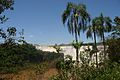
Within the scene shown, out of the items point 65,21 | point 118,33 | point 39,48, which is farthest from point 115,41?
point 39,48

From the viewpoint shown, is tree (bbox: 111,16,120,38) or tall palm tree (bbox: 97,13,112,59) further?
tall palm tree (bbox: 97,13,112,59)

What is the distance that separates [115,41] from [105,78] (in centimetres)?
1912

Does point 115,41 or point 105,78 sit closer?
point 105,78

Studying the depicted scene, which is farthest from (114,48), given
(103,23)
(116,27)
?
(103,23)

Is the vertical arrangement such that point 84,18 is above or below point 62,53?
above

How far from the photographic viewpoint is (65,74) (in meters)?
20.5

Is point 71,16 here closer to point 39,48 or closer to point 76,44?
point 76,44

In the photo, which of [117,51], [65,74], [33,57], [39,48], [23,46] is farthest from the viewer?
[39,48]

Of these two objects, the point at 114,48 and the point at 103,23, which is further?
the point at 103,23

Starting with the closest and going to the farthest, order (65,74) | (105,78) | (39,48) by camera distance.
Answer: (105,78) < (65,74) < (39,48)

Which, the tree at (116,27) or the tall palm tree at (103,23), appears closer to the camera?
the tree at (116,27)

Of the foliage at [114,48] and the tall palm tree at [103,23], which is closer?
the foliage at [114,48]

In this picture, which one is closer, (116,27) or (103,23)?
(116,27)

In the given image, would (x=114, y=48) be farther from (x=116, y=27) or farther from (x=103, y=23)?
(x=103, y=23)
